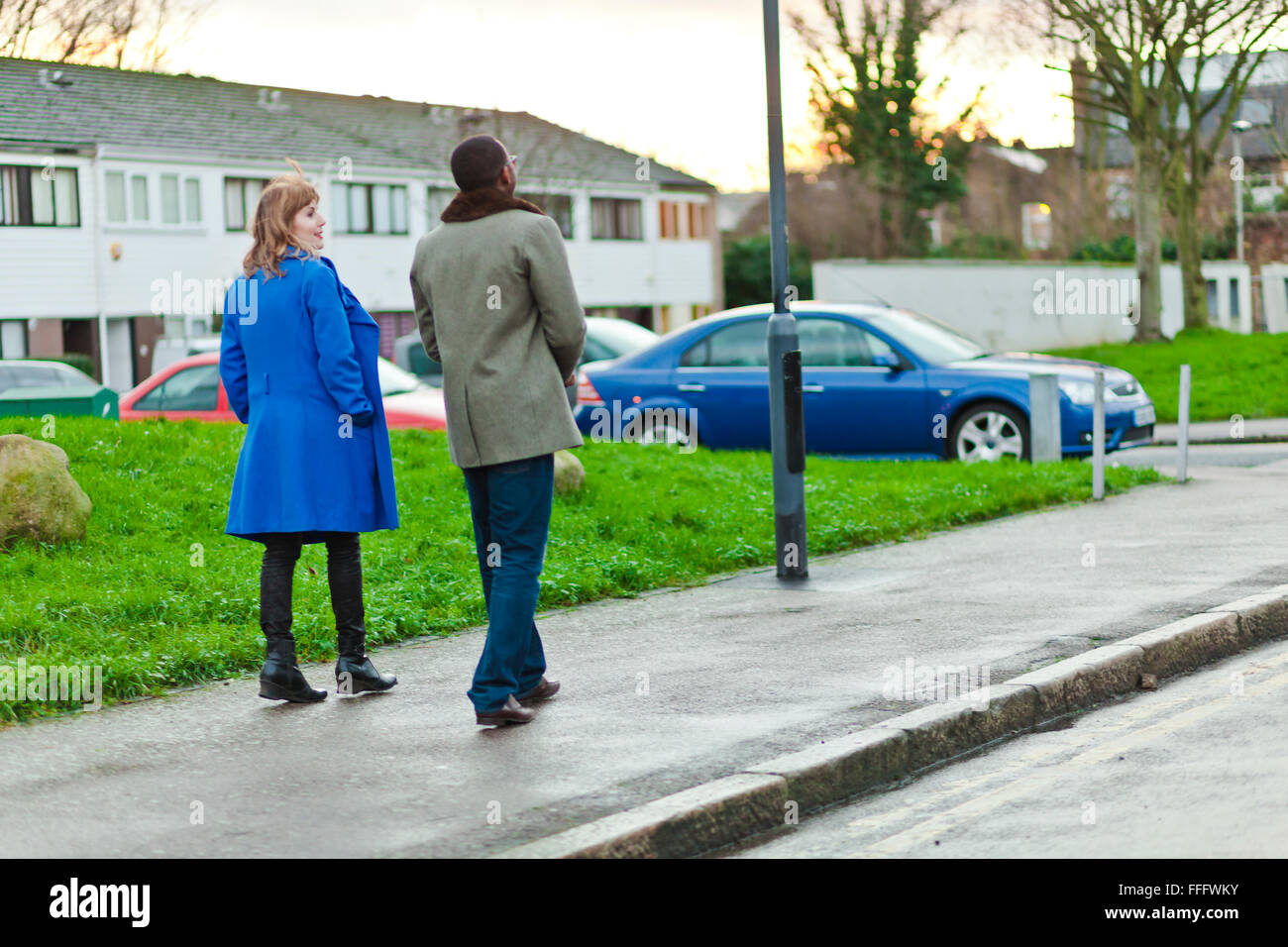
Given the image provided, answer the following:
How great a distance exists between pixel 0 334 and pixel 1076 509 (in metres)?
32.1

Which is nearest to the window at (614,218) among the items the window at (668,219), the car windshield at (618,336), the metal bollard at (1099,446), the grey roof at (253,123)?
the grey roof at (253,123)

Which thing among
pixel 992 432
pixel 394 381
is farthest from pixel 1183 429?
pixel 394 381

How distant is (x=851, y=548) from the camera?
1030 centimetres

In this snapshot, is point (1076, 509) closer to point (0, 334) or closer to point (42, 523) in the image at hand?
point (42, 523)

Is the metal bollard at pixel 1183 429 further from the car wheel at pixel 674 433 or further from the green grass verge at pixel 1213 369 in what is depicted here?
the green grass verge at pixel 1213 369

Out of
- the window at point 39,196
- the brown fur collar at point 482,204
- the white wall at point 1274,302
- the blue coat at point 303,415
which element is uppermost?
the window at point 39,196

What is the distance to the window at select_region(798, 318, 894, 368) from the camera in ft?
46.6

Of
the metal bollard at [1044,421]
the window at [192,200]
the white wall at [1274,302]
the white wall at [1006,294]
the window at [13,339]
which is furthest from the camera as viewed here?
the window at [192,200]

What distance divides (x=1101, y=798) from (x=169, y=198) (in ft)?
130

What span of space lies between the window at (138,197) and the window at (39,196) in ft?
4.60

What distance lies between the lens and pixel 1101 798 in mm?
4902

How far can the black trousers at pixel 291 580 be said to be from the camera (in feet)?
20.5

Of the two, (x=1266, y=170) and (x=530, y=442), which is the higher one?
(x=1266, y=170)
